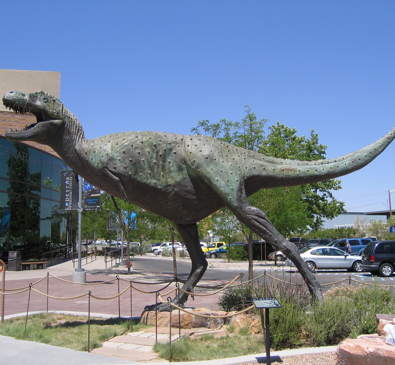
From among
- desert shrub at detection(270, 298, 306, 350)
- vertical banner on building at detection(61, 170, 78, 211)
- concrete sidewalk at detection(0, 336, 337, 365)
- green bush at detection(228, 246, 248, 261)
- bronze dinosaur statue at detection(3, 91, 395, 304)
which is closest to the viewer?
concrete sidewalk at detection(0, 336, 337, 365)

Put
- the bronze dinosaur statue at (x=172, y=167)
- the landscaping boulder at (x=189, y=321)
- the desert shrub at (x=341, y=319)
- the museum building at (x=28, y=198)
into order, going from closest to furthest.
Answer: the desert shrub at (x=341, y=319) → the bronze dinosaur statue at (x=172, y=167) → the landscaping boulder at (x=189, y=321) → the museum building at (x=28, y=198)

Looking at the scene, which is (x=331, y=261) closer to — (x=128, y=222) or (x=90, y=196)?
(x=128, y=222)

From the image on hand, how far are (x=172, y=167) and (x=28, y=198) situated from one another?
20.5m

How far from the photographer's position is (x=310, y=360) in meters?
5.06

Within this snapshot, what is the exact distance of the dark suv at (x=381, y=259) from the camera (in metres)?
18.5

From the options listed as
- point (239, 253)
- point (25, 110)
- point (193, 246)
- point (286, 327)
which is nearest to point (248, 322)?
point (286, 327)

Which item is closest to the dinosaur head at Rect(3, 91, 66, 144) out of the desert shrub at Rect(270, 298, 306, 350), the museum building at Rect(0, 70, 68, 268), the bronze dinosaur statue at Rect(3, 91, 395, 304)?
the bronze dinosaur statue at Rect(3, 91, 395, 304)

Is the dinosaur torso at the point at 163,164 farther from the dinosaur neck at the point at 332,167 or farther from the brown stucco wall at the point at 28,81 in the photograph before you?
the brown stucco wall at the point at 28,81

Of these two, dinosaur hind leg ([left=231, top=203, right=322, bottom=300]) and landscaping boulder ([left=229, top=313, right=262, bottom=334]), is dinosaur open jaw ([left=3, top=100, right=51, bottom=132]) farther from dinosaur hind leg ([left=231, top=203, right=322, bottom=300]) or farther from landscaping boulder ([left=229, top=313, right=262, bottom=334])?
landscaping boulder ([left=229, top=313, right=262, bottom=334])

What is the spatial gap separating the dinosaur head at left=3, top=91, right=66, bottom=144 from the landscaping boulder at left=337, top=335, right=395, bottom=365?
189 inches

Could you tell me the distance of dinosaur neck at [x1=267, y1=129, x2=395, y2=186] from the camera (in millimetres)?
7105

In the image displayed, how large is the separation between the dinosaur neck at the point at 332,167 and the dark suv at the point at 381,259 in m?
12.7

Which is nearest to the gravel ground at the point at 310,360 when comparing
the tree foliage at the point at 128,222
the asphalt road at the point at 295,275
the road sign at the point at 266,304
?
the road sign at the point at 266,304

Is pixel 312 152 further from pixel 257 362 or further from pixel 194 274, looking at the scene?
pixel 257 362
